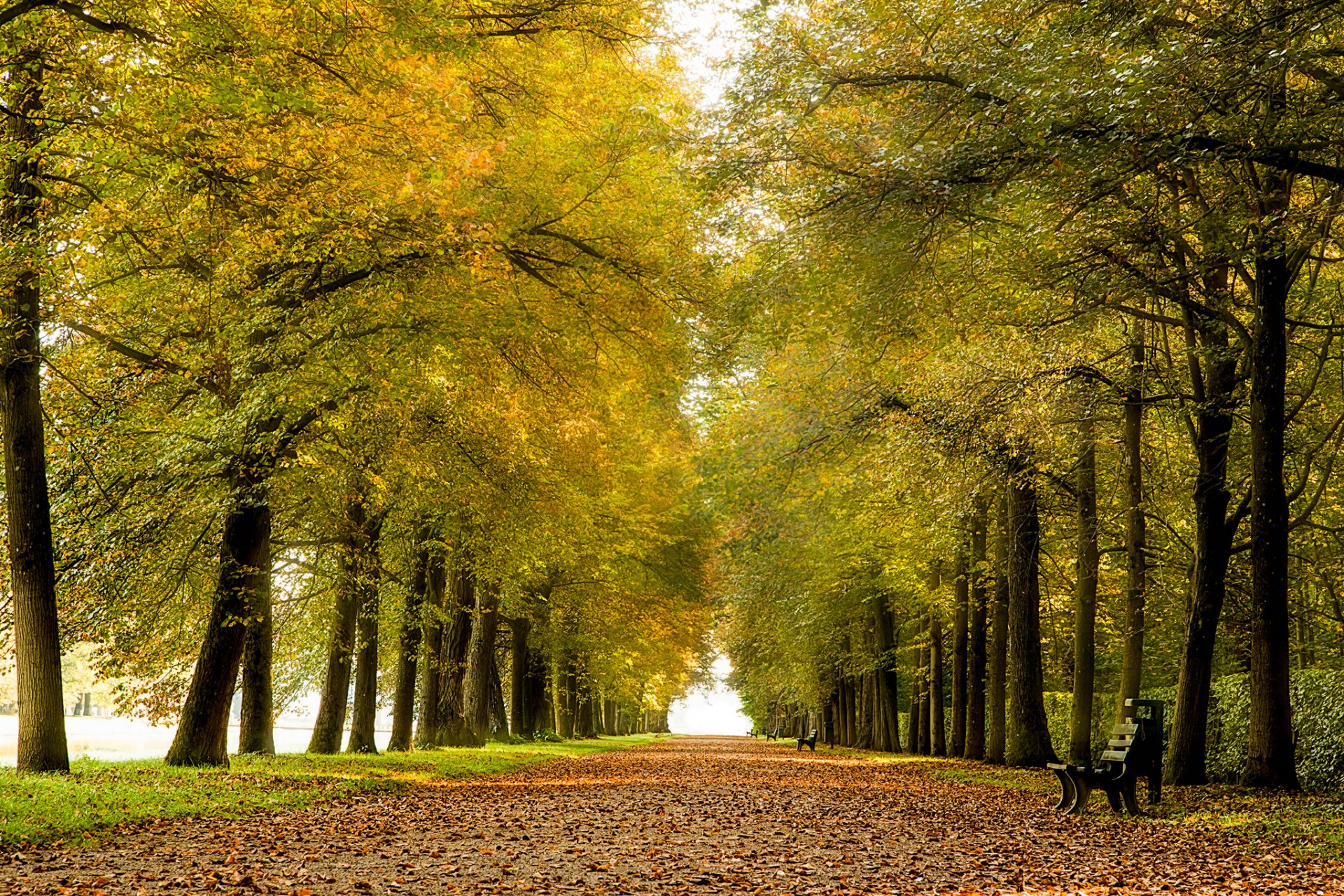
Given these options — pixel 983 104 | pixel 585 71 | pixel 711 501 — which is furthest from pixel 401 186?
pixel 711 501

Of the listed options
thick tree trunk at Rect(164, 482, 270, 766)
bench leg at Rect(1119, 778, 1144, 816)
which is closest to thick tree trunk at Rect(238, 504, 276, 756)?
thick tree trunk at Rect(164, 482, 270, 766)

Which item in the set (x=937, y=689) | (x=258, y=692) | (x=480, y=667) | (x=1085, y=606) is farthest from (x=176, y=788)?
(x=937, y=689)

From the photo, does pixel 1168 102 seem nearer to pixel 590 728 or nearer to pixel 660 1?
pixel 660 1

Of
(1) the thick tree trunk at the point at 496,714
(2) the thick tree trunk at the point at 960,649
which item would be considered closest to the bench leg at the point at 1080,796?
(2) the thick tree trunk at the point at 960,649

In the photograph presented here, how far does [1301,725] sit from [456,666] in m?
16.6

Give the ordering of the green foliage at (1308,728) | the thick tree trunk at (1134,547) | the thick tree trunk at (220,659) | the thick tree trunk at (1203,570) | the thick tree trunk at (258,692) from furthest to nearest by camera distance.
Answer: the thick tree trunk at (258,692) → the thick tree trunk at (1134,547) → the green foliage at (1308,728) → the thick tree trunk at (1203,570) → the thick tree trunk at (220,659)

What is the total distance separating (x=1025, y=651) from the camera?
63.1 feet

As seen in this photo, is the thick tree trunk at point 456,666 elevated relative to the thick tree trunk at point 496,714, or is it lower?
elevated

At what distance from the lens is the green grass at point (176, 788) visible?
8.54 metres

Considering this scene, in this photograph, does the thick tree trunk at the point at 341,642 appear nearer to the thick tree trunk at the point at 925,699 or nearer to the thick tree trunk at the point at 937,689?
the thick tree trunk at the point at 937,689

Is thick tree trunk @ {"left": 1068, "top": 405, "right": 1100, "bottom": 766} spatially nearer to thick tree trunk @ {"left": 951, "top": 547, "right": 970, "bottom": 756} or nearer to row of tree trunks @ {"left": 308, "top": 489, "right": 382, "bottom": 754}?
thick tree trunk @ {"left": 951, "top": 547, "right": 970, "bottom": 756}

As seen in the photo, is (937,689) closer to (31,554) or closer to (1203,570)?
(1203,570)

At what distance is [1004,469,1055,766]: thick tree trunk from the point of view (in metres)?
19.3

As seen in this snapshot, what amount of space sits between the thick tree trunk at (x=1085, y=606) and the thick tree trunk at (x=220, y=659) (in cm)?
1330
